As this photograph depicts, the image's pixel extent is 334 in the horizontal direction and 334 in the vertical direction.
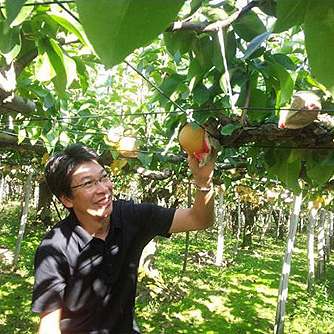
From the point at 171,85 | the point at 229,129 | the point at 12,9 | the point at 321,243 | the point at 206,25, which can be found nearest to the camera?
the point at 12,9

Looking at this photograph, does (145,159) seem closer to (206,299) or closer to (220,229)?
(206,299)

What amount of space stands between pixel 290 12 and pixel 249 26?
467mm

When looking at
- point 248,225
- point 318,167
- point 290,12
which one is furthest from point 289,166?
point 248,225

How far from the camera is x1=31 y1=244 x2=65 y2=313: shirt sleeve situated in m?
1.06

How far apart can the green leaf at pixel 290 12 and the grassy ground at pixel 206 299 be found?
4245 mm

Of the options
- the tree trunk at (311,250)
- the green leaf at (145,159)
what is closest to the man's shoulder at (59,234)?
the green leaf at (145,159)

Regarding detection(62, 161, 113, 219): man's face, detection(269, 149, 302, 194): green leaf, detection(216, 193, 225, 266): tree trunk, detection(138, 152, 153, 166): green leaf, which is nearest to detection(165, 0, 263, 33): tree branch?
detection(269, 149, 302, 194): green leaf

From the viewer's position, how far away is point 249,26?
0.71 m

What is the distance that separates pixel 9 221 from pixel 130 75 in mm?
9837

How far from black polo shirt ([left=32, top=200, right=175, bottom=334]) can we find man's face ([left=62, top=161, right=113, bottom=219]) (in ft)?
0.25

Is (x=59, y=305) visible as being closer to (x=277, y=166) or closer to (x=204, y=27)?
(x=277, y=166)

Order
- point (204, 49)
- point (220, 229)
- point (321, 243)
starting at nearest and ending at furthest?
point (204, 49) < point (321, 243) < point (220, 229)

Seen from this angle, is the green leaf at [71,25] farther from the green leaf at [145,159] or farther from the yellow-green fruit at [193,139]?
the green leaf at [145,159]

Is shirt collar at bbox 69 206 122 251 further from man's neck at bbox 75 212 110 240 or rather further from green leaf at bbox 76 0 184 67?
green leaf at bbox 76 0 184 67
